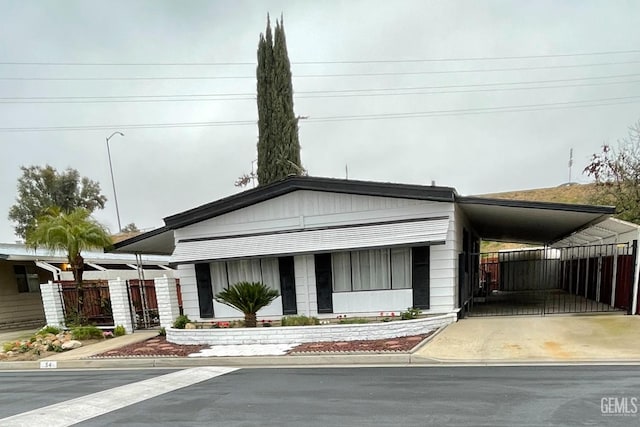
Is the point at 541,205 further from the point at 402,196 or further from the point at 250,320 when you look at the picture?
the point at 250,320

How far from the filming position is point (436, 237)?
8945 millimetres

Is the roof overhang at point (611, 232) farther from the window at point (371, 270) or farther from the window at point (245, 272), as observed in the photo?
the window at point (245, 272)

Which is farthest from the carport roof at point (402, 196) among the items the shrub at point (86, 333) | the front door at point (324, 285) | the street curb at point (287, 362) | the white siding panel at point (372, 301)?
the street curb at point (287, 362)

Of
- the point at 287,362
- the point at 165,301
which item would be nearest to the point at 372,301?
the point at 287,362

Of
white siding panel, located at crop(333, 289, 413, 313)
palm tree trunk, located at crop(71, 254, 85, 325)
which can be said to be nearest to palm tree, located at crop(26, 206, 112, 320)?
palm tree trunk, located at crop(71, 254, 85, 325)

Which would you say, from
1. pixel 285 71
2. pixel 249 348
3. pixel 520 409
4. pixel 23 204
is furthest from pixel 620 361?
pixel 23 204

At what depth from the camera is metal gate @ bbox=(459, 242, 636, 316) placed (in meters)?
10.1

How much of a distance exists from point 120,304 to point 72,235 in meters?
2.68

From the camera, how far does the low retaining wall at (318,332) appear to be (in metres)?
8.65

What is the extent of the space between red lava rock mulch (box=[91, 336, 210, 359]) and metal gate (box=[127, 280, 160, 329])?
2701 millimetres

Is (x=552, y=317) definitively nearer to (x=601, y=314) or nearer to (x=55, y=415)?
(x=601, y=314)

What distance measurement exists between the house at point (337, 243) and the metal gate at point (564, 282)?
4.27ft

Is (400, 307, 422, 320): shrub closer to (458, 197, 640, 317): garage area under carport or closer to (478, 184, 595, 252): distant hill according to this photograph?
(458, 197, 640, 317): garage area under carport

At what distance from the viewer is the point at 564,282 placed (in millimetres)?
18016
